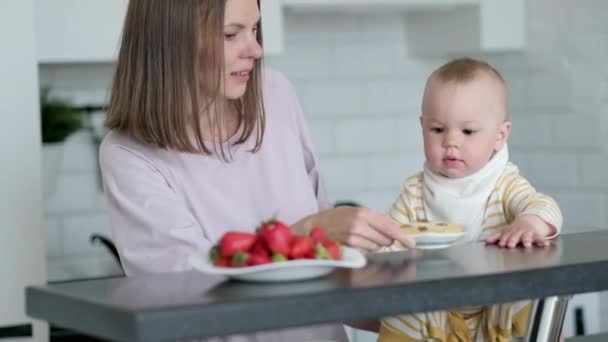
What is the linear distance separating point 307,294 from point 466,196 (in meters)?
0.92

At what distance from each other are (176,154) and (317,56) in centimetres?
175

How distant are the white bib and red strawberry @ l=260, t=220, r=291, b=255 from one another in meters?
0.81

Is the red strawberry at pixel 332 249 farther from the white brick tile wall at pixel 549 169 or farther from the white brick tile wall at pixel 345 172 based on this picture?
the white brick tile wall at pixel 345 172

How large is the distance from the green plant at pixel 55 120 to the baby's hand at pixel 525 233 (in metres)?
1.82

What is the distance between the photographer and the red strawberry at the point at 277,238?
1659 mm

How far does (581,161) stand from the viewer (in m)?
3.88

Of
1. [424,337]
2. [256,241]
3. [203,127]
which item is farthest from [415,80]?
[256,241]

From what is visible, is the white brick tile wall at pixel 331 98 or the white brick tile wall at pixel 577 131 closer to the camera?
the white brick tile wall at pixel 577 131

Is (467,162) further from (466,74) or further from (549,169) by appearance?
(549,169)

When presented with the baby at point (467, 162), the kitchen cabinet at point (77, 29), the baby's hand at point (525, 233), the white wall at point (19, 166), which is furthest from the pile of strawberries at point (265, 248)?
the kitchen cabinet at point (77, 29)

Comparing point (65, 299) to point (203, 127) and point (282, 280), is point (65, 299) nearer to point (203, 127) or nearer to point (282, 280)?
point (282, 280)

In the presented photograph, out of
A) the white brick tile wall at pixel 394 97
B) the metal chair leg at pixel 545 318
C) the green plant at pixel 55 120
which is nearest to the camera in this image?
the metal chair leg at pixel 545 318

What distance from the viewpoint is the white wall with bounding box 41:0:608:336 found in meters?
3.81

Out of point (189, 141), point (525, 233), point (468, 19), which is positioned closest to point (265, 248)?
point (525, 233)
